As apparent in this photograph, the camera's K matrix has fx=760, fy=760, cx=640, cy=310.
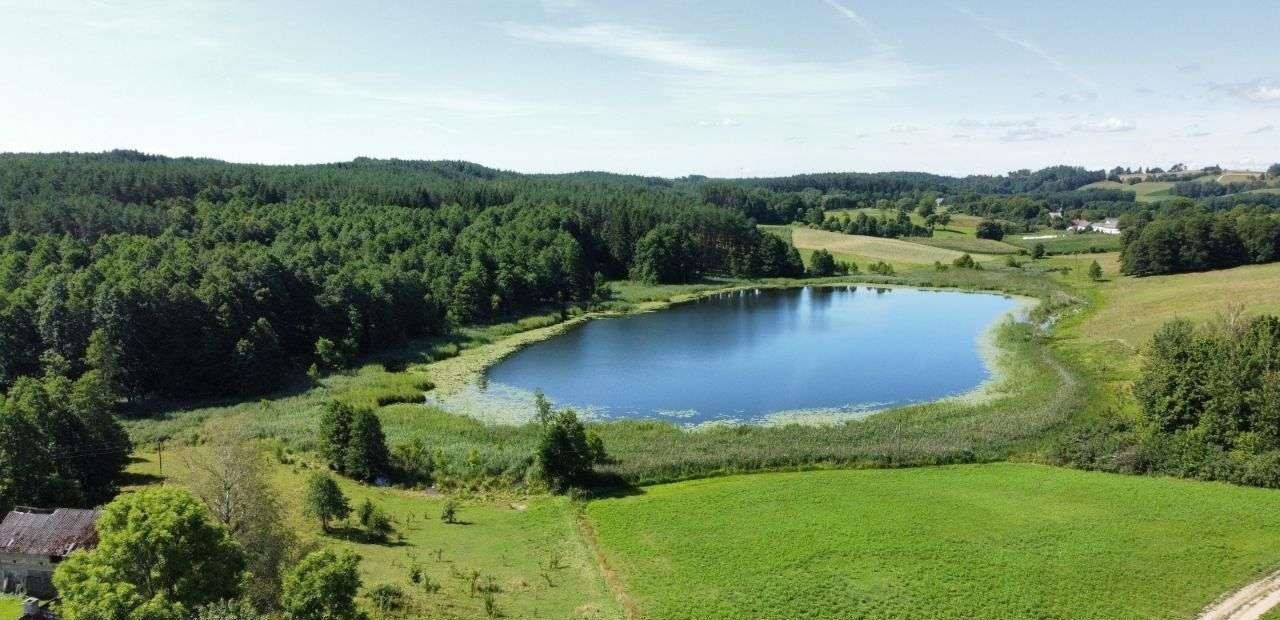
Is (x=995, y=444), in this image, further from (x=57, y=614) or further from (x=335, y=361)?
(x=335, y=361)

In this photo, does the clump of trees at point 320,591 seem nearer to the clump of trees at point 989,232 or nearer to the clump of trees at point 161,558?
the clump of trees at point 161,558

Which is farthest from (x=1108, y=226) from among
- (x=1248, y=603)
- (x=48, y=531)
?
(x=48, y=531)

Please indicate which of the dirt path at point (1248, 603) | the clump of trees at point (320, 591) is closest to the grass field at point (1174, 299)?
the dirt path at point (1248, 603)

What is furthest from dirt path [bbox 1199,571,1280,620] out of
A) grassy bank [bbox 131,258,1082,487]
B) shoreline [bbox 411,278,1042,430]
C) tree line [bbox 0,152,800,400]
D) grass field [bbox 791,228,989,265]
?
grass field [bbox 791,228,989,265]

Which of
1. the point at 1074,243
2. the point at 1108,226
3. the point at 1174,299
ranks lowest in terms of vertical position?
the point at 1174,299

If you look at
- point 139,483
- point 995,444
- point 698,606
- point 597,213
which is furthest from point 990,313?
point 139,483

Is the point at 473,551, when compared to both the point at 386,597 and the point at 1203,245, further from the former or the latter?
the point at 1203,245

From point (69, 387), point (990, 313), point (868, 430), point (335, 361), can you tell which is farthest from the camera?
point (990, 313)
